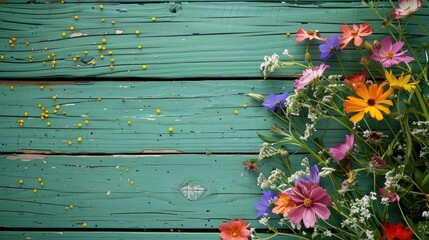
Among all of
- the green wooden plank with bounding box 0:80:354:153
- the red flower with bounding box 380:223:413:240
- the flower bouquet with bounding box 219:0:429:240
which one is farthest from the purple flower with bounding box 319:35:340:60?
the red flower with bounding box 380:223:413:240

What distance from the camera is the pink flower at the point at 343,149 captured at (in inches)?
50.6

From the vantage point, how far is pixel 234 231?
4.37 feet

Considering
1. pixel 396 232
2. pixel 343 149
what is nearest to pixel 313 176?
pixel 343 149

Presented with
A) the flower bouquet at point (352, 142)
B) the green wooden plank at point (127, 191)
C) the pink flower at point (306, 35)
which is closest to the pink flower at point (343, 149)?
the flower bouquet at point (352, 142)

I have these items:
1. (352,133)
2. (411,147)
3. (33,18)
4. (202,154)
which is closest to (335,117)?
(352,133)

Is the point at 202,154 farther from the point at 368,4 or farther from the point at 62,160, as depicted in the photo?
the point at 368,4

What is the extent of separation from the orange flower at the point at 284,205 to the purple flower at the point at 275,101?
0.21m

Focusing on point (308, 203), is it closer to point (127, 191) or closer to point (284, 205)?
point (284, 205)

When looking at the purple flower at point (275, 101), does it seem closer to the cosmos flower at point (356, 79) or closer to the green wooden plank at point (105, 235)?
the cosmos flower at point (356, 79)

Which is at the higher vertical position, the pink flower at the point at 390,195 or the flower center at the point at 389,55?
the flower center at the point at 389,55

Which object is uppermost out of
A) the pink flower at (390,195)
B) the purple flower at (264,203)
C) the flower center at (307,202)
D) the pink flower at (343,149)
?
the pink flower at (343,149)

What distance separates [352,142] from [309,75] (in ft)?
0.57

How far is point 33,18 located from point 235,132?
563 mm

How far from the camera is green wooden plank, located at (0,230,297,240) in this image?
1405 mm
